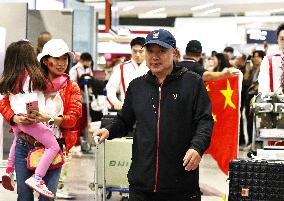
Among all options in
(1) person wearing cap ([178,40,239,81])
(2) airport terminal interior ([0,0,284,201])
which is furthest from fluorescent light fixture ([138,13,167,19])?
(1) person wearing cap ([178,40,239,81])

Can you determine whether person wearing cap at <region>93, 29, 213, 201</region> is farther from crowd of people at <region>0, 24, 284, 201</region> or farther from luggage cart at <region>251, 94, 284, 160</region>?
luggage cart at <region>251, 94, 284, 160</region>

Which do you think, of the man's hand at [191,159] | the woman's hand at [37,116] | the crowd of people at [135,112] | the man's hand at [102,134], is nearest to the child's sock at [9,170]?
the crowd of people at [135,112]

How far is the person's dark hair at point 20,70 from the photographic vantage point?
188 inches

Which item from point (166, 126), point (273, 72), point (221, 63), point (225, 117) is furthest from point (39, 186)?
point (221, 63)

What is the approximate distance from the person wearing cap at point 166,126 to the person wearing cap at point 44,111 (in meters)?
1.13

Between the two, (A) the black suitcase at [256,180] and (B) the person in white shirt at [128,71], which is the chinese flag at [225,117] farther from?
(A) the black suitcase at [256,180]

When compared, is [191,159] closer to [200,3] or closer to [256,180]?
[256,180]

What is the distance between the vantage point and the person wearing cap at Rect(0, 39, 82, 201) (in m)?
4.74

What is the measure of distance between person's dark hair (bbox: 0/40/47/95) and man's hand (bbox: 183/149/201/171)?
1.60m

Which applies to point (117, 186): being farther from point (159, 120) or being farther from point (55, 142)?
point (159, 120)

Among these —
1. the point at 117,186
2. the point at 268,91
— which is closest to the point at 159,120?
the point at 268,91

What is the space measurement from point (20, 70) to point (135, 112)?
131cm

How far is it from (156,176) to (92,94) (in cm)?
820

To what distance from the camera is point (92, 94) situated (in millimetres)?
11812
